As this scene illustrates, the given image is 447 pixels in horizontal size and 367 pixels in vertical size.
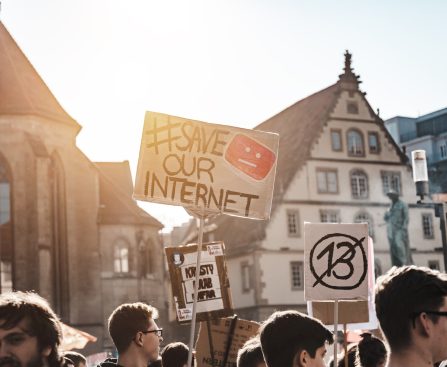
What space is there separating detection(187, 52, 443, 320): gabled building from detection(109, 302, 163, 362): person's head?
34418 mm

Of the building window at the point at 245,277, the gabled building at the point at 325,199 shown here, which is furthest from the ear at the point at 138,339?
the building window at the point at 245,277

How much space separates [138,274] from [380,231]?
12598mm

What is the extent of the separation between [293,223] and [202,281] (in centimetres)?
3396

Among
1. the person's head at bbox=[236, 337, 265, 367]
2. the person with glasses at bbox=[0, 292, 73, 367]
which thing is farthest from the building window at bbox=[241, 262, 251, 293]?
the person with glasses at bbox=[0, 292, 73, 367]

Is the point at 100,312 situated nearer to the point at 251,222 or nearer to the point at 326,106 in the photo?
the point at 251,222

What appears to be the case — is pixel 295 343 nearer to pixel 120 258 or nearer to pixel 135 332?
pixel 135 332

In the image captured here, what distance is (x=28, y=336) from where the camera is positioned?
3.05m

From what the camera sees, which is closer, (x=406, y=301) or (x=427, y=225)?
(x=406, y=301)

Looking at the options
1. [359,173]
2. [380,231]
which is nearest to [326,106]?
[359,173]

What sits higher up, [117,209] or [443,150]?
[443,150]

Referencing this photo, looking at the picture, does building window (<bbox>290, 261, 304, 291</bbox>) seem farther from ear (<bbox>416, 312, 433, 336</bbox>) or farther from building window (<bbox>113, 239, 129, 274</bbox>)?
ear (<bbox>416, 312, 433, 336</bbox>)

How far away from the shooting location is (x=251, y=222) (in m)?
43.1

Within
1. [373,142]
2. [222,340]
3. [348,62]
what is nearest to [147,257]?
[373,142]

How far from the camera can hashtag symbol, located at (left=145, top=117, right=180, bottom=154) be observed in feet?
22.4
